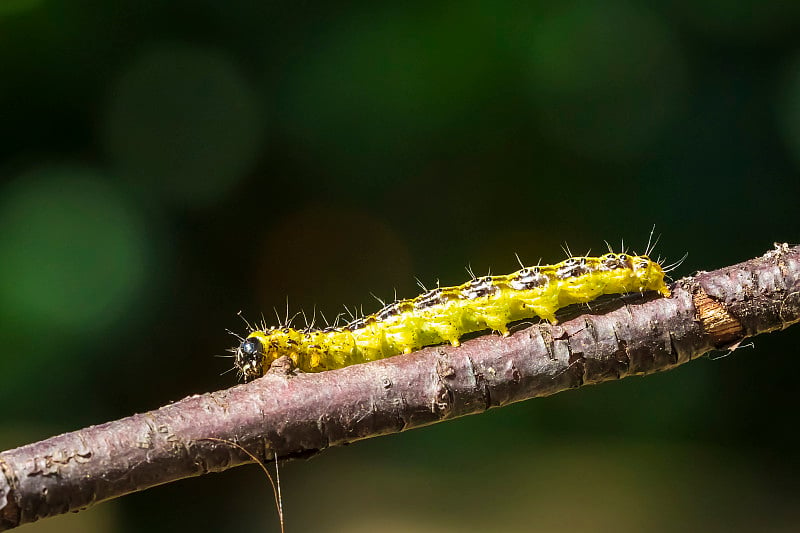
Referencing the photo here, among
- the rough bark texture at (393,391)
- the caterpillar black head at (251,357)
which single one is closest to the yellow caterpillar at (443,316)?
the caterpillar black head at (251,357)

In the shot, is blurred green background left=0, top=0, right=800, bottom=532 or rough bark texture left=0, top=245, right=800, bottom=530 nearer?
rough bark texture left=0, top=245, right=800, bottom=530

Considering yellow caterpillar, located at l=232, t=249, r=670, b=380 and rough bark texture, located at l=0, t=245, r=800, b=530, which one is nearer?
rough bark texture, located at l=0, t=245, r=800, b=530

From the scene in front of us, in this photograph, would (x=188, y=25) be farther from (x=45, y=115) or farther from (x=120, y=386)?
(x=120, y=386)

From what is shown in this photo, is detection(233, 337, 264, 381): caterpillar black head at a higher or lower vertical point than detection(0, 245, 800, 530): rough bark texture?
higher

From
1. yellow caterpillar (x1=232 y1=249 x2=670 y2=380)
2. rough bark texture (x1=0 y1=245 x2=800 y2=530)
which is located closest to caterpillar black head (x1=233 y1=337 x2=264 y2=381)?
yellow caterpillar (x1=232 y1=249 x2=670 y2=380)

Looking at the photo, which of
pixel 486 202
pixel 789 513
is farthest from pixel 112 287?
pixel 789 513

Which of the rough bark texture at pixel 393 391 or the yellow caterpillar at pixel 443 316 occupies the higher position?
the yellow caterpillar at pixel 443 316

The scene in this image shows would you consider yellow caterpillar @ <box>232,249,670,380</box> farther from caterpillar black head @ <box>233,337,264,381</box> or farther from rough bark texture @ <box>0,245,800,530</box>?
rough bark texture @ <box>0,245,800,530</box>

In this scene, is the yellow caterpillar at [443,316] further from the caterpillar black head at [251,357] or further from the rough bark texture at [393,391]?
the rough bark texture at [393,391]
